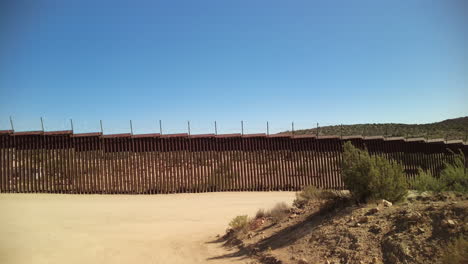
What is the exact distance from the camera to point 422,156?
740 inches

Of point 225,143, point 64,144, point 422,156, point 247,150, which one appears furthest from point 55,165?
point 422,156

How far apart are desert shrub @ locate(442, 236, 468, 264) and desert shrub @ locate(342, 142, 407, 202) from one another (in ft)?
8.98

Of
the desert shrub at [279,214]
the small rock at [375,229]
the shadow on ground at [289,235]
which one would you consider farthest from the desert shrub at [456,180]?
the desert shrub at [279,214]

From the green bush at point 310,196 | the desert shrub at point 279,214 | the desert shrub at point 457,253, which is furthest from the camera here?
the desert shrub at point 279,214

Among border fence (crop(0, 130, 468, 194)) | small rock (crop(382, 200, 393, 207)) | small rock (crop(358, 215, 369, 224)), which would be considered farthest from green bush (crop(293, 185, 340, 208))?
border fence (crop(0, 130, 468, 194))

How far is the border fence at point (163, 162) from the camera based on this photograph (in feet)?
52.8

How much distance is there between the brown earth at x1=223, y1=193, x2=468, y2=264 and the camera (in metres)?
4.88

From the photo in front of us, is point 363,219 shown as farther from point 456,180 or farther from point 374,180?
point 456,180

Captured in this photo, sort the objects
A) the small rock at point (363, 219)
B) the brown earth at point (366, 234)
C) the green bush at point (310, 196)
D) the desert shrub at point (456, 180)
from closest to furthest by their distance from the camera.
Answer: the brown earth at point (366, 234)
the small rock at point (363, 219)
the desert shrub at point (456, 180)
the green bush at point (310, 196)

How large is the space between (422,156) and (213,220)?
44.2 ft

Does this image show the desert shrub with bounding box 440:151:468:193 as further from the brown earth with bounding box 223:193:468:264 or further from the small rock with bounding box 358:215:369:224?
the small rock with bounding box 358:215:369:224

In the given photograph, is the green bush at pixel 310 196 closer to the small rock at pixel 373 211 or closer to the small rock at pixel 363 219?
the small rock at pixel 373 211

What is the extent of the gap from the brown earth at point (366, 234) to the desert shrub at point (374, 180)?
292 mm

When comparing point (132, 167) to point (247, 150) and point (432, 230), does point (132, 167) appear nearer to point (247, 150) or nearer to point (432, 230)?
point (247, 150)
